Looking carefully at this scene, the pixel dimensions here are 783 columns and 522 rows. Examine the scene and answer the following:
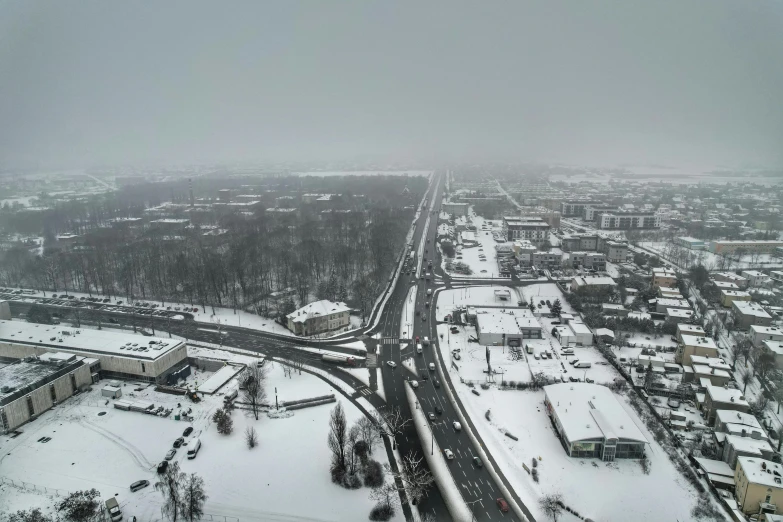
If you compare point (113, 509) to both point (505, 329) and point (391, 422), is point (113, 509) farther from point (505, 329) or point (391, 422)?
point (505, 329)

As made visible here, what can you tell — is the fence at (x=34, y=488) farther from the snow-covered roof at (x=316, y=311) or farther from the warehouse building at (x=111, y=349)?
the snow-covered roof at (x=316, y=311)

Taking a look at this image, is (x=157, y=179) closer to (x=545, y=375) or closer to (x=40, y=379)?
(x=40, y=379)

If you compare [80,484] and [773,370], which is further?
[773,370]

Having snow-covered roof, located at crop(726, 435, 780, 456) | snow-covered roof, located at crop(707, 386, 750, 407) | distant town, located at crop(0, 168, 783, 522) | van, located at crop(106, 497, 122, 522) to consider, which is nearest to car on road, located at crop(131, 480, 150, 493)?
distant town, located at crop(0, 168, 783, 522)

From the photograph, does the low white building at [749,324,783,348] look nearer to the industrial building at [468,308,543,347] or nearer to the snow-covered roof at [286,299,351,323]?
the industrial building at [468,308,543,347]

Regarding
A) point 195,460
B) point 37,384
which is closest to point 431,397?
point 195,460

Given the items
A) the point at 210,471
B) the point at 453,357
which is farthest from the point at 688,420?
the point at 210,471
